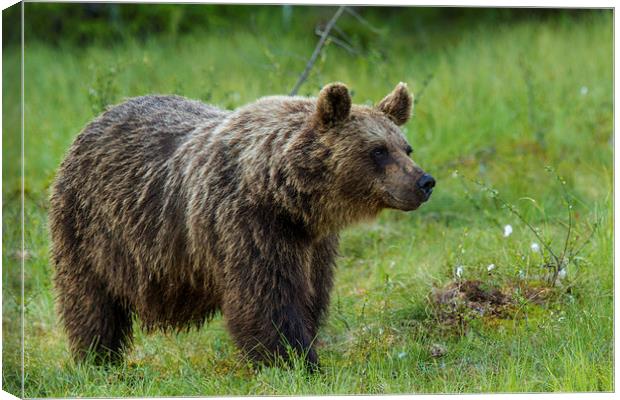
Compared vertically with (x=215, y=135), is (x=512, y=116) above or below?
below

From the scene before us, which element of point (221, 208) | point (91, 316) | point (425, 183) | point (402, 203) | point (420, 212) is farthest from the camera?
point (420, 212)

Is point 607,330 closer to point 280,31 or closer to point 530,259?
point 530,259

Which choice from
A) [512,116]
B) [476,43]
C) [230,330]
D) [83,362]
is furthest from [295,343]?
[476,43]

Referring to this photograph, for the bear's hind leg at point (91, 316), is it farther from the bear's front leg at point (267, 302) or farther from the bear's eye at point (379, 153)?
the bear's eye at point (379, 153)

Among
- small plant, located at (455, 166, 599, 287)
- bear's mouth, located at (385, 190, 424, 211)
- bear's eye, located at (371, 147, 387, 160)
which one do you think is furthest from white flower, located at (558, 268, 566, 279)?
bear's eye, located at (371, 147, 387, 160)

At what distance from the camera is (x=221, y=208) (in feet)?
19.8

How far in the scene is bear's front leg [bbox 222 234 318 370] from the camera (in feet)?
19.5

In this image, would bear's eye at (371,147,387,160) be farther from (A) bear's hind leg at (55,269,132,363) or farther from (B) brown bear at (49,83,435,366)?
(A) bear's hind leg at (55,269,132,363)

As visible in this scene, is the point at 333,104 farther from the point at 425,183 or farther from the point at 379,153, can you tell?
the point at 425,183

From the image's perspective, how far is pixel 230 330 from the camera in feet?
19.9

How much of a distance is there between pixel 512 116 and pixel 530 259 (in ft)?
11.2

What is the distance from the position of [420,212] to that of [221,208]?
10.3 ft

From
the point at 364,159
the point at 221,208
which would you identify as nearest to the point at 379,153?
the point at 364,159

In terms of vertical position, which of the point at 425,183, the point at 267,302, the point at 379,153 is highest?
the point at 379,153
